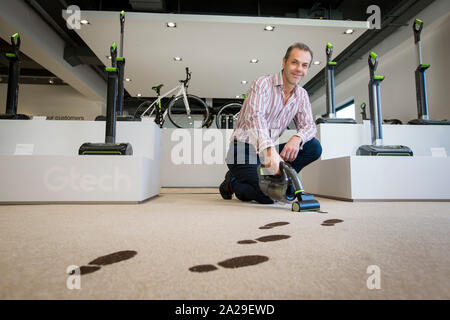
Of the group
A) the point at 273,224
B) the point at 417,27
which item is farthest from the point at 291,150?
the point at 417,27

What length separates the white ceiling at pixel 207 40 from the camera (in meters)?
3.33

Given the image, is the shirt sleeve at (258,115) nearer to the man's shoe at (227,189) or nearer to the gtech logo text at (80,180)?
the man's shoe at (227,189)

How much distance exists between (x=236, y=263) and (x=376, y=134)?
1.92 metres

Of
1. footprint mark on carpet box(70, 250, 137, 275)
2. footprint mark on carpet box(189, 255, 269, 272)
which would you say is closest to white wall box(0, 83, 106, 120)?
footprint mark on carpet box(70, 250, 137, 275)

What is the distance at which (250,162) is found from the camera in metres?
1.63

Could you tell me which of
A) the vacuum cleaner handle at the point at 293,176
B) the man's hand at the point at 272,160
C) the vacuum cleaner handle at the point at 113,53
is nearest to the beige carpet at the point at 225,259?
the vacuum cleaner handle at the point at 293,176

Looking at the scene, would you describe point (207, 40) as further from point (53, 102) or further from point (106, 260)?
point (53, 102)

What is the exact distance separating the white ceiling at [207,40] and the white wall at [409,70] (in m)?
0.86

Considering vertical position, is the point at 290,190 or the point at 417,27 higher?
the point at 417,27

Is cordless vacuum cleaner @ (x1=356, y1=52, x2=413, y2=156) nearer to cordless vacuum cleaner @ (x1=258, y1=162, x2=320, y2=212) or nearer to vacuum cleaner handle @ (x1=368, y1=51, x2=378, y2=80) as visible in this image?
vacuum cleaner handle @ (x1=368, y1=51, x2=378, y2=80)

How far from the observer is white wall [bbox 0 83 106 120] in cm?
663
